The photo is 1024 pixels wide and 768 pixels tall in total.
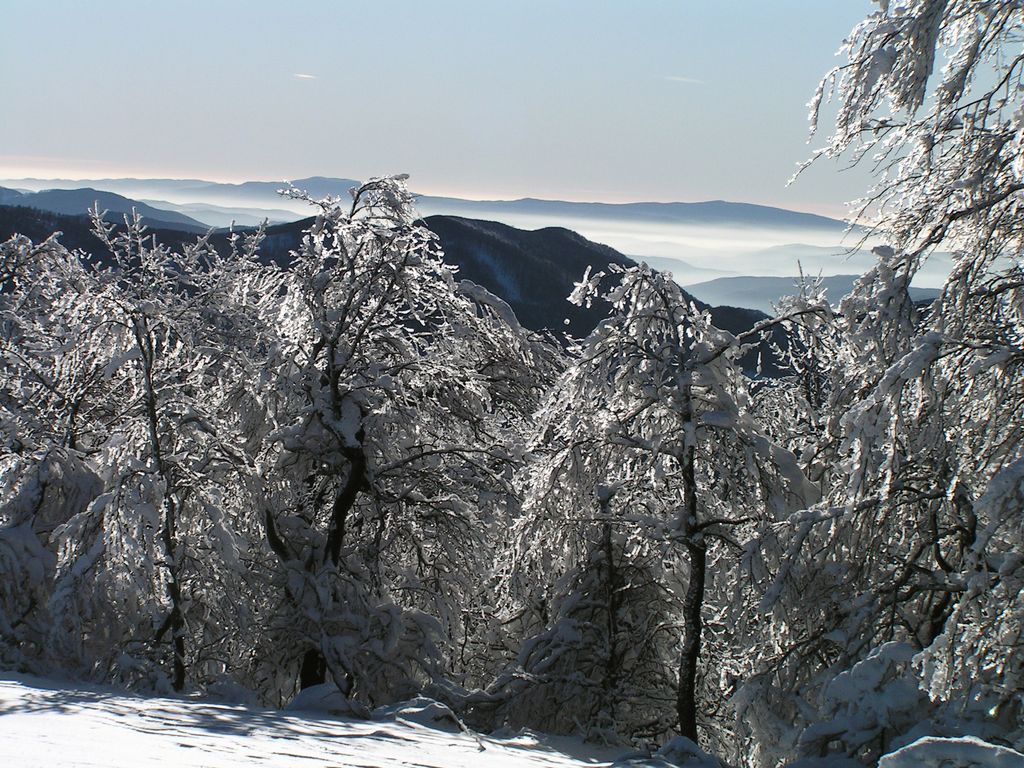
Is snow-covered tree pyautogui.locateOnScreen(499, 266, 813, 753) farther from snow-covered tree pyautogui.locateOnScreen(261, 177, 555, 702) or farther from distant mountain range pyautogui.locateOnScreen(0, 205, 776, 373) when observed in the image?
distant mountain range pyautogui.locateOnScreen(0, 205, 776, 373)

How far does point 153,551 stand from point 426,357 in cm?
461

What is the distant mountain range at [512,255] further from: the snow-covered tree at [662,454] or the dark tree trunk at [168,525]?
the dark tree trunk at [168,525]

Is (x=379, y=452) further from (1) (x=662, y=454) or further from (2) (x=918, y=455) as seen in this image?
(2) (x=918, y=455)

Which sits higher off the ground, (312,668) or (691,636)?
(691,636)

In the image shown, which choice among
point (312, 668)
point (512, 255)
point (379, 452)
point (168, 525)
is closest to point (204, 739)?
point (168, 525)

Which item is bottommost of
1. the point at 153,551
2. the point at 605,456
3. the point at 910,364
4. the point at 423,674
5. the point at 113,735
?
the point at 423,674

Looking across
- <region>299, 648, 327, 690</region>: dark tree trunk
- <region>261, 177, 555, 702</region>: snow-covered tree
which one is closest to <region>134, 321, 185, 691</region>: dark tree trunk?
<region>261, 177, 555, 702</region>: snow-covered tree

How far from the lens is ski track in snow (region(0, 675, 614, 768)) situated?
392 centimetres

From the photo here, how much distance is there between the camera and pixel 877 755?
597 cm

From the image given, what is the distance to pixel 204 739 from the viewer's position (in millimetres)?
4660

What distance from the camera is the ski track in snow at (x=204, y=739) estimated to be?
12.9 ft

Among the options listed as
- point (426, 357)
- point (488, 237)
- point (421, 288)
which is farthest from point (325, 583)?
point (488, 237)

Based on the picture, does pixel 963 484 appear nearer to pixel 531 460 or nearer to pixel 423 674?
pixel 531 460

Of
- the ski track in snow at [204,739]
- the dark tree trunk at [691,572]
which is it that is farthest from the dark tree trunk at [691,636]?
the ski track in snow at [204,739]
